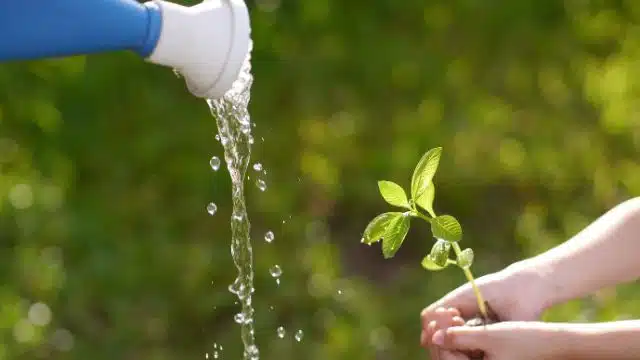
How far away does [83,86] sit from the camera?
2268 mm

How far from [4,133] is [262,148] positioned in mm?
519

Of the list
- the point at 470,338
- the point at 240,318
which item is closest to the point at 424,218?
the point at 470,338

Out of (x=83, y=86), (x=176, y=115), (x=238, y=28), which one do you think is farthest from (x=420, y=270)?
(x=238, y=28)

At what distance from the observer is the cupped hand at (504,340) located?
43.7 inches

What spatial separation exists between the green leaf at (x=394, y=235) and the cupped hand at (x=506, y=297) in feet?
0.47

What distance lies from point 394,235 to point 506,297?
206 mm

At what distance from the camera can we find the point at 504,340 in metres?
1.11

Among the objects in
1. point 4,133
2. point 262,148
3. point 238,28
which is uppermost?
point 4,133

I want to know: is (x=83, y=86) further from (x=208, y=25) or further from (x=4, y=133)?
(x=208, y=25)

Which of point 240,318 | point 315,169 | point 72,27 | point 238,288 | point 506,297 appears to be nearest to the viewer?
point 72,27

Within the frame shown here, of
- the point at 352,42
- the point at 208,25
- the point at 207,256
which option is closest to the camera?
the point at 208,25

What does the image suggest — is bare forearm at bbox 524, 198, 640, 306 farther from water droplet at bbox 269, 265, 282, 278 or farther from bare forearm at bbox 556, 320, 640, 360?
water droplet at bbox 269, 265, 282, 278

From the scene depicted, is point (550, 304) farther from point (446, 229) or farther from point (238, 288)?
point (238, 288)

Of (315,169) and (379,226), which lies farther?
(315,169)
